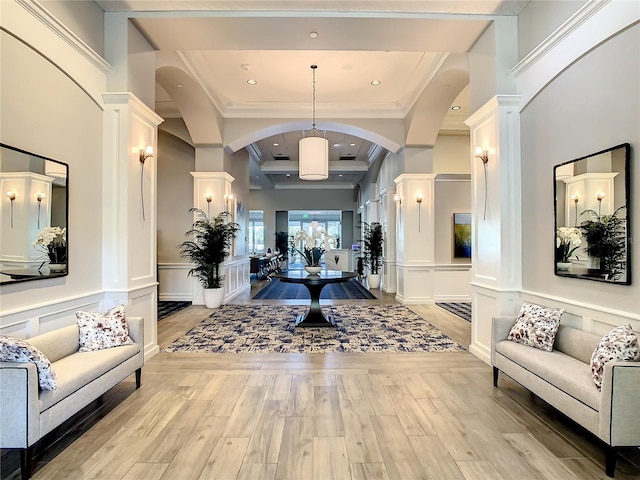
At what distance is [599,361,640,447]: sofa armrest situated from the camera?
1962 mm

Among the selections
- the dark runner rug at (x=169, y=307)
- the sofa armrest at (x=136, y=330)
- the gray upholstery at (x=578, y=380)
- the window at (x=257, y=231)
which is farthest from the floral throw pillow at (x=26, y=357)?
the window at (x=257, y=231)

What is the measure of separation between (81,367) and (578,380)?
341 centimetres

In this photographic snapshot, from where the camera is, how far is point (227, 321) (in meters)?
5.82

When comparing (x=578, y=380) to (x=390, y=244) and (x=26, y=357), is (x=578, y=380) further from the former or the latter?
(x=390, y=244)

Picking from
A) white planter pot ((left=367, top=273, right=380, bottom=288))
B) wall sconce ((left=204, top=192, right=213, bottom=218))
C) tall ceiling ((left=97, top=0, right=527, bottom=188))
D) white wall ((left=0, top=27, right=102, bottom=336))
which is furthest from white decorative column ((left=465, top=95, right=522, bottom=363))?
white planter pot ((left=367, top=273, right=380, bottom=288))

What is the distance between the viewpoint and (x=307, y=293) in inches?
353

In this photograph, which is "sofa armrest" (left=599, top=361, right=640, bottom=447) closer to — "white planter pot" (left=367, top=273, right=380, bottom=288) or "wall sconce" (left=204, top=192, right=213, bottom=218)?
"wall sconce" (left=204, top=192, right=213, bottom=218)

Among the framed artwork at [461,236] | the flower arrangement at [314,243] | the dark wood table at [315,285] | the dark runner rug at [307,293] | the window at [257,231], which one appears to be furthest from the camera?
the window at [257,231]

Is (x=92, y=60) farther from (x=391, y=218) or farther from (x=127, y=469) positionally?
(x=391, y=218)

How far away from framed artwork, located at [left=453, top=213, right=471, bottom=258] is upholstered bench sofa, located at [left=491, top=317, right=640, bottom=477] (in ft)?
15.8

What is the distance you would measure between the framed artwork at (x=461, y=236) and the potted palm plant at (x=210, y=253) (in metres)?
4.82

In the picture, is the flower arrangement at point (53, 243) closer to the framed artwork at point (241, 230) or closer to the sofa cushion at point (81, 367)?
the sofa cushion at point (81, 367)

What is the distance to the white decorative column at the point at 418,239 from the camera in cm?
742

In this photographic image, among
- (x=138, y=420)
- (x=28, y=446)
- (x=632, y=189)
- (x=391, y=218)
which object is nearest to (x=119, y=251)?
(x=138, y=420)
